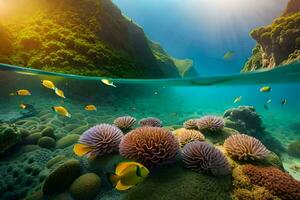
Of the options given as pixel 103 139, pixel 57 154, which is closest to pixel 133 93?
pixel 57 154

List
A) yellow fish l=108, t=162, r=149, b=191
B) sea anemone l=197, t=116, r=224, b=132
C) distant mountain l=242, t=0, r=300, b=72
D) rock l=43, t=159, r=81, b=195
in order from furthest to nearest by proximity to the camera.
→ 1. distant mountain l=242, t=0, r=300, b=72
2. sea anemone l=197, t=116, r=224, b=132
3. rock l=43, t=159, r=81, b=195
4. yellow fish l=108, t=162, r=149, b=191

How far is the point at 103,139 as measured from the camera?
535cm

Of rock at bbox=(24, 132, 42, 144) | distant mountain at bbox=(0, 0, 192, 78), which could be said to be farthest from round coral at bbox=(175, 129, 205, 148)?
rock at bbox=(24, 132, 42, 144)

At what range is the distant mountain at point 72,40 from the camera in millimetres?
8391

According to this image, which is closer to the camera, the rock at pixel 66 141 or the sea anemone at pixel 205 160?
the sea anemone at pixel 205 160

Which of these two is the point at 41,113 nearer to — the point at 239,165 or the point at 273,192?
the point at 239,165

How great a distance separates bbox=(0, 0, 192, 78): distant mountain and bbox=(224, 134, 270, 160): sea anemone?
5534 millimetres

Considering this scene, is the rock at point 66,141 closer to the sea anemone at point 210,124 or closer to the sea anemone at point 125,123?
the sea anemone at point 125,123

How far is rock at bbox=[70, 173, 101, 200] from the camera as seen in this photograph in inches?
195

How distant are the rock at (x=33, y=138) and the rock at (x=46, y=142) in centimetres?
39

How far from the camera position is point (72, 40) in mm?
8523

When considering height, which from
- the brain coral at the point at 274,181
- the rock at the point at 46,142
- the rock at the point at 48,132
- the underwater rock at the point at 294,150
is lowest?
the underwater rock at the point at 294,150

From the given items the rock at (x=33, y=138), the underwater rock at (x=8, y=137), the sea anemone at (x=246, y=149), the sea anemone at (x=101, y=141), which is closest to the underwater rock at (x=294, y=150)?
the sea anemone at (x=246, y=149)

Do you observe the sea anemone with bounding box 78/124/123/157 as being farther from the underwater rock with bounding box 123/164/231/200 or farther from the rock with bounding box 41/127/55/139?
the rock with bounding box 41/127/55/139
